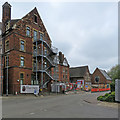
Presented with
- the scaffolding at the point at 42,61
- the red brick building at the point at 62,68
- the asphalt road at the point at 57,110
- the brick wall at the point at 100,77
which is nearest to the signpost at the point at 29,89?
the scaffolding at the point at 42,61

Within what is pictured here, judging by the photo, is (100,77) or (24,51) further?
(100,77)

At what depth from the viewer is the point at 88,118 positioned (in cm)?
791

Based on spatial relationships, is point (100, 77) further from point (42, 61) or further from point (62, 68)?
point (42, 61)

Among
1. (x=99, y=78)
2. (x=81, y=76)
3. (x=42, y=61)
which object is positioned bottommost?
(x=99, y=78)

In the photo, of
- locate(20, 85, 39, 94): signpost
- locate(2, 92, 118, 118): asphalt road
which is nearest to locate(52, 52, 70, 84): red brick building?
locate(20, 85, 39, 94): signpost

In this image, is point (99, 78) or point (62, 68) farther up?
point (62, 68)

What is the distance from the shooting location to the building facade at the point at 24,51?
24.7m

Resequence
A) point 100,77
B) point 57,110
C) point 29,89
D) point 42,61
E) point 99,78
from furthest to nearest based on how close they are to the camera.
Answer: point 99,78
point 100,77
point 42,61
point 29,89
point 57,110

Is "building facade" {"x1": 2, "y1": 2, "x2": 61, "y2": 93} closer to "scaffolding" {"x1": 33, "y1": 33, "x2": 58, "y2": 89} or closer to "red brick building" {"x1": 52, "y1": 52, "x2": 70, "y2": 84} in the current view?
"scaffolding" {"x1": 33, "y1": 33, "x2": 58, "y2": 89}

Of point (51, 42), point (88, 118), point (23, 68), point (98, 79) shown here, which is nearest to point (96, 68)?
point (98, 79)

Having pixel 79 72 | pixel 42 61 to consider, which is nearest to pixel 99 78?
pixel 79 72

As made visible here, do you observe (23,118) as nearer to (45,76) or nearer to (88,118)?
(88,118)

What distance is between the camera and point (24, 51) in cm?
2631

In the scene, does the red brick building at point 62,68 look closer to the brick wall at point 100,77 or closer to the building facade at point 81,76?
the building facade at point 81,76
